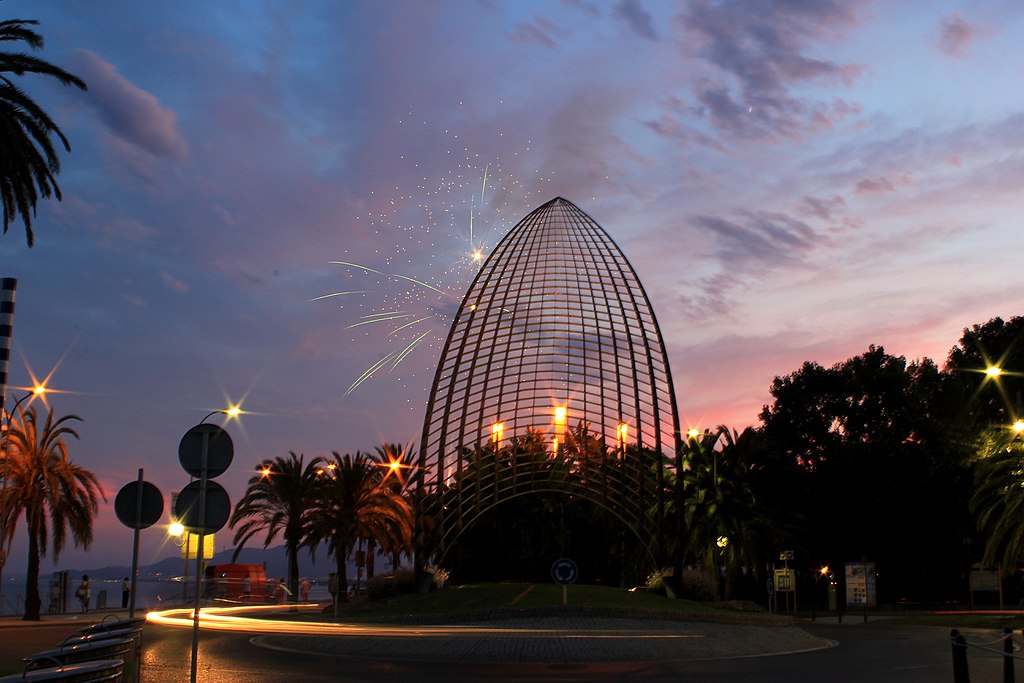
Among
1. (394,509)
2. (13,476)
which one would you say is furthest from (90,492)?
(394,509)

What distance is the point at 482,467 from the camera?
46406mm

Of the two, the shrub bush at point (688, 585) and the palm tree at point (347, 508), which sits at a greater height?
the palm tree at point (347, 508)

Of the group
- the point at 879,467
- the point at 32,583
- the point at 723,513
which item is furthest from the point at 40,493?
the point at 879,467

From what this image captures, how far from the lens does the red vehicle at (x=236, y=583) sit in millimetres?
52375

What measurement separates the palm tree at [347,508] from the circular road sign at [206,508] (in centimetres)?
4065

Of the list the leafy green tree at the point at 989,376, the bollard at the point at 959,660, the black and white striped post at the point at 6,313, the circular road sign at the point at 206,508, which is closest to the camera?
the circular road sign at the point at 206,508

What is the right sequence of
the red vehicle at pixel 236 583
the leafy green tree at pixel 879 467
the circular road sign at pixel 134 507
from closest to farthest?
1. the circular road sign at pixel 134 507
2. the red vehicle at pixel 236 583
3. the leafy green tree at pixel 879 467

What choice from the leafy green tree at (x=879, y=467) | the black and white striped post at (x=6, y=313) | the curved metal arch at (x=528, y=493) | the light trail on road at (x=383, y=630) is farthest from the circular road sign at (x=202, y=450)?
the leafy green tree at (x=879, y=467)

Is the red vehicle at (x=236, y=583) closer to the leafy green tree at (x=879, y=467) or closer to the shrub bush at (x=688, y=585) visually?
the shrub bush at (x=688, y=585)

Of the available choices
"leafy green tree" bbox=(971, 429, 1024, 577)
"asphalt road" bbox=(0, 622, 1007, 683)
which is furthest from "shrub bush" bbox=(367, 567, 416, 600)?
"leafy green tree" bbox=(971, 429, 1024, 577)

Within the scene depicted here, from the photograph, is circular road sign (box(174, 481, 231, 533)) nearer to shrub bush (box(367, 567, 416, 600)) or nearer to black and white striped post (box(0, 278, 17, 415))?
black and white striped post (box(0, 278, 17, 415))

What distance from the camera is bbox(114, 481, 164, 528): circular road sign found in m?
16.3

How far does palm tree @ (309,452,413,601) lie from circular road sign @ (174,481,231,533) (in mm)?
40650

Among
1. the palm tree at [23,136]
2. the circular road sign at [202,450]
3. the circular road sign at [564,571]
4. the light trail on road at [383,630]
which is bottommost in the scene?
the light trail on road at [383,630]
